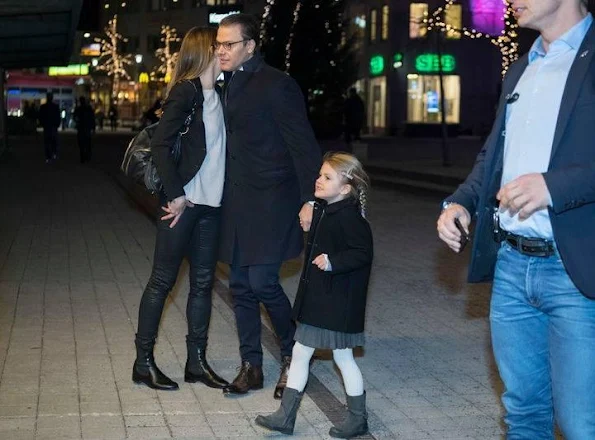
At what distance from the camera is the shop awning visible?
19.8 metres

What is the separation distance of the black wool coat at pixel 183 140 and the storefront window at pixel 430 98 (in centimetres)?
4986

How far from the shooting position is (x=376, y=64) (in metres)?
60.1

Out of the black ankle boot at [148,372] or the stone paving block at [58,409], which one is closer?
the stone paving block at [58,409]

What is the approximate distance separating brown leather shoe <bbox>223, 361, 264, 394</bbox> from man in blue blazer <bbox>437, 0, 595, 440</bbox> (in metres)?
2.74

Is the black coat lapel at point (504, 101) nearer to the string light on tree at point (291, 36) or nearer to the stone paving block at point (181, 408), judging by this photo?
the stone paving block at point (181, 408)

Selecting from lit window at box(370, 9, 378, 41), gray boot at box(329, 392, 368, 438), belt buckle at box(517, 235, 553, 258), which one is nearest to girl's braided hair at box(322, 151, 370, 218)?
gray boot at box(329, 392, 368, 438)

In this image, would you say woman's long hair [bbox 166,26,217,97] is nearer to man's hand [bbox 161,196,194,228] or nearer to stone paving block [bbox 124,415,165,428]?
man's hand [bbox 161,196,194,228]

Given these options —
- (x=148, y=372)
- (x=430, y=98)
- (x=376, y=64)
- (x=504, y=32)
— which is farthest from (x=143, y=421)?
(x=376, y=64)

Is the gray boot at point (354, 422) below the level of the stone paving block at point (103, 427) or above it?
above

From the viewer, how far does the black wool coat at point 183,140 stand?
6.76 meters

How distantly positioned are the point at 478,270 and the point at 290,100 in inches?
100

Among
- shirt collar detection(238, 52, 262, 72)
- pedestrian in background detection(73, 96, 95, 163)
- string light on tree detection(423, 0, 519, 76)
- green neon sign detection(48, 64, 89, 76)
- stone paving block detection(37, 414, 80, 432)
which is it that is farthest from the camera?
green neon sign detection(48, 64, 89, 76)

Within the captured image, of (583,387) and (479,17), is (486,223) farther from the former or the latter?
(479,17)

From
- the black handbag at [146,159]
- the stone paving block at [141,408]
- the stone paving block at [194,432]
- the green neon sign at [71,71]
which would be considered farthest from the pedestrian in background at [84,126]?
the green neon sign at [71,71]
